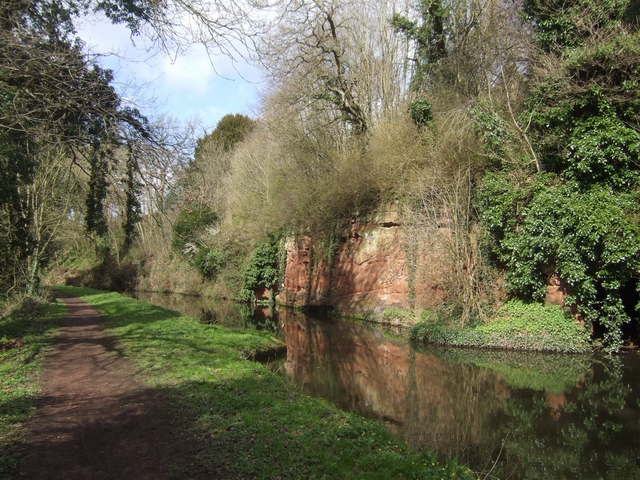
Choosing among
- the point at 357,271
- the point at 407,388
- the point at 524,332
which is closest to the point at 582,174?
the point at 524,332

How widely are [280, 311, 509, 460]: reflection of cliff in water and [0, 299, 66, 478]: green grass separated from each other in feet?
15.9

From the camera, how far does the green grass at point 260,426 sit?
15.8 ft

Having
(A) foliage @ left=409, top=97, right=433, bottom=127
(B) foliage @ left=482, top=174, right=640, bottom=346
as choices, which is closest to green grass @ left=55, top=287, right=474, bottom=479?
(B) foliage @ left=482, top=174, right=640, bottom=346

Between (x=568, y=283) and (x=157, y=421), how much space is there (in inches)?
436

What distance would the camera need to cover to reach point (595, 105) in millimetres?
12266

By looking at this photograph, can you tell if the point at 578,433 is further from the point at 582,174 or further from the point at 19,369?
the point at 19,369

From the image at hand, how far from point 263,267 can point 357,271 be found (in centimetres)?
770

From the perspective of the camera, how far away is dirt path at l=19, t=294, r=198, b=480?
4.65 meters

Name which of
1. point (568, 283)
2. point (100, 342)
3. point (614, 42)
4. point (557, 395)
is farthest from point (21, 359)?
point (614, 42)

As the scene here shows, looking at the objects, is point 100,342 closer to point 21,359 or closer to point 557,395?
point 21,359

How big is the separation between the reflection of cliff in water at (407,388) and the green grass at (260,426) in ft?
3.99

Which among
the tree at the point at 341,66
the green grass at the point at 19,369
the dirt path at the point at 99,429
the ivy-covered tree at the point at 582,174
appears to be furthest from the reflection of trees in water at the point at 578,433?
the tree at the point at 341,66

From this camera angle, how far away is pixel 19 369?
26.7ft

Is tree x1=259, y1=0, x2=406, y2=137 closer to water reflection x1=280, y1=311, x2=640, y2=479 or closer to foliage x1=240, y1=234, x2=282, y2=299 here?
foliage x1=240, y1=234, x2=282, y2=299
